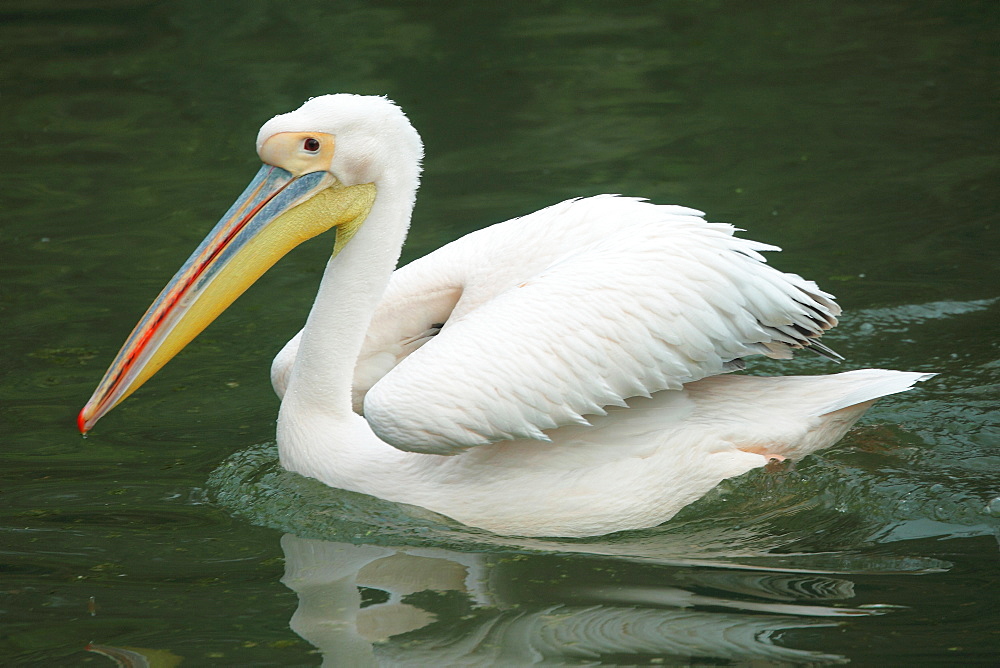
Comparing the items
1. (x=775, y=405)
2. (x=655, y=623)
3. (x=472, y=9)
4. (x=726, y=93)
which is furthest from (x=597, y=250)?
(x=472, y=9)

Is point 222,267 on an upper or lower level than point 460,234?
lower

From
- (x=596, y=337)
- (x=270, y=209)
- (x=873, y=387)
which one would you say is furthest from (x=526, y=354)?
(x=873, y=387)

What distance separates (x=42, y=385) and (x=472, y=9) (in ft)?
21.1

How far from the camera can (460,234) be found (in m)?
6.39

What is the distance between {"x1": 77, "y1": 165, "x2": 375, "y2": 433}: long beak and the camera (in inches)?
147

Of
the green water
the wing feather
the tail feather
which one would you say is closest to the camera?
the green water

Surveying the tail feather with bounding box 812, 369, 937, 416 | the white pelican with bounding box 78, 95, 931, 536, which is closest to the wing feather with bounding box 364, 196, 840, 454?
the white pelican with bounding box 78, 95, 931, 536

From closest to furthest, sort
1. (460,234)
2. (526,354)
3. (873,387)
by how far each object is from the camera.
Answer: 1. (526,354)
2. (873,387)
3. (460,234)

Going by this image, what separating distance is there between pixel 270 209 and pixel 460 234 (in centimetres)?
267

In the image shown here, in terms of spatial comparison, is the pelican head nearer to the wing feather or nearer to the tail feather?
the wing feather

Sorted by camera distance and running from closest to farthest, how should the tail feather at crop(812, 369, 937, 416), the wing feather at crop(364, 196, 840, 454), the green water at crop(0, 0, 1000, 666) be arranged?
the green water at crop(0, 0, 1000, 666)
the wing feather at crop(364, 196, 840, 454)
the tail feather at crop(812, 369, 937, 416)

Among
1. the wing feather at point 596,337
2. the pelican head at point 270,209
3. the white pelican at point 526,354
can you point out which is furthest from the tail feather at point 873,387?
the pelican head at point 270,209

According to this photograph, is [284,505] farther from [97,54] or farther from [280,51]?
[97,54]

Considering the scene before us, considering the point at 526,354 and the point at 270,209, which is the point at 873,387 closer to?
the point at 526,354
